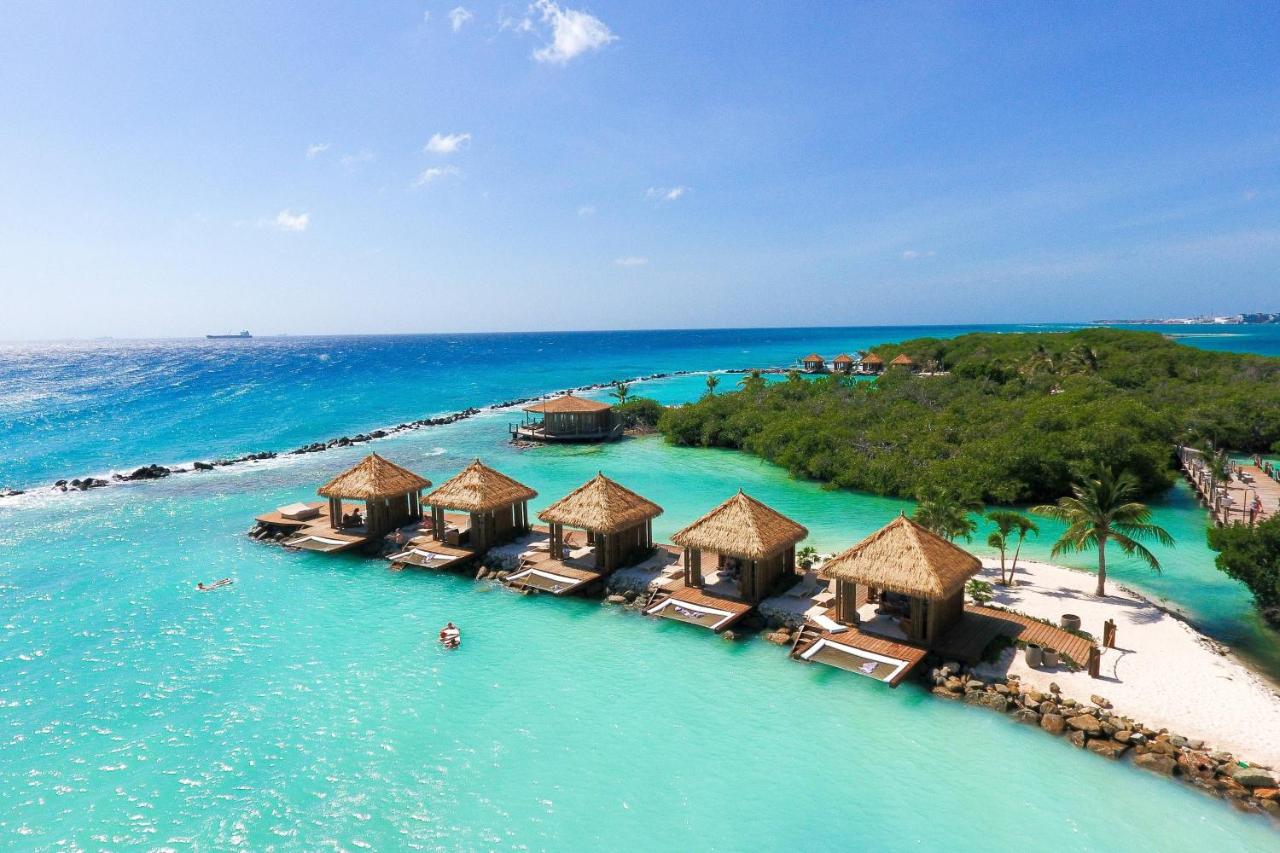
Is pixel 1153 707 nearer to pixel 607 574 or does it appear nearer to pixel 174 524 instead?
pixel 607 574

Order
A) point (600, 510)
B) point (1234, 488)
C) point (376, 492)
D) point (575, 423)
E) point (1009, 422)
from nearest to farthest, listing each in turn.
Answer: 1. point (600, 510)
2. point (376, 492)
3. point (1234, 488)
4. point (1009, 422)
5. point (575, 423)

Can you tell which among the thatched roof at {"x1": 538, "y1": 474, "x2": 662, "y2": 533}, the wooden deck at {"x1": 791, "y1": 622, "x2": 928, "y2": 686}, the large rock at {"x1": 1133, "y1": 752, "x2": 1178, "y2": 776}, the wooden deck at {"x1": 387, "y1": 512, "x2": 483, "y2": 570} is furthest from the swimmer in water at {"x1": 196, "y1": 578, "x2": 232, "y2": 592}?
the large rock at {"x1": 1133, "y1": 752, "x2": 1178, "y2": 776}

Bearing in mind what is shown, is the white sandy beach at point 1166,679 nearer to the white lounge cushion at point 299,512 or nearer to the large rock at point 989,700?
the large rock at point 989,700

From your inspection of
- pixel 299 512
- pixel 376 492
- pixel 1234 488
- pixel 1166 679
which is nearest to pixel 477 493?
pixel 376 492

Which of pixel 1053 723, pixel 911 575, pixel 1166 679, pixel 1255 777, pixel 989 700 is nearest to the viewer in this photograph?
pixel 1255 777

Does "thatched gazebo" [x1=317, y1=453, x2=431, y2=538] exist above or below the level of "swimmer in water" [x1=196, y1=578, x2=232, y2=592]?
above

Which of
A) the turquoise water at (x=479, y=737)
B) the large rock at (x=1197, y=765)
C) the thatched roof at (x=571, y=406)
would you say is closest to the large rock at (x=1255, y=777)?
the large rock at (x=1197, y=765)

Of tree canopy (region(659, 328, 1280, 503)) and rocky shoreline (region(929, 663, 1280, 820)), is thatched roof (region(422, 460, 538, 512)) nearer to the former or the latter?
rocky shoreline (region(929, 663, 1280, 820))

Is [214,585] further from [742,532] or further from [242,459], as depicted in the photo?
[242,459]
